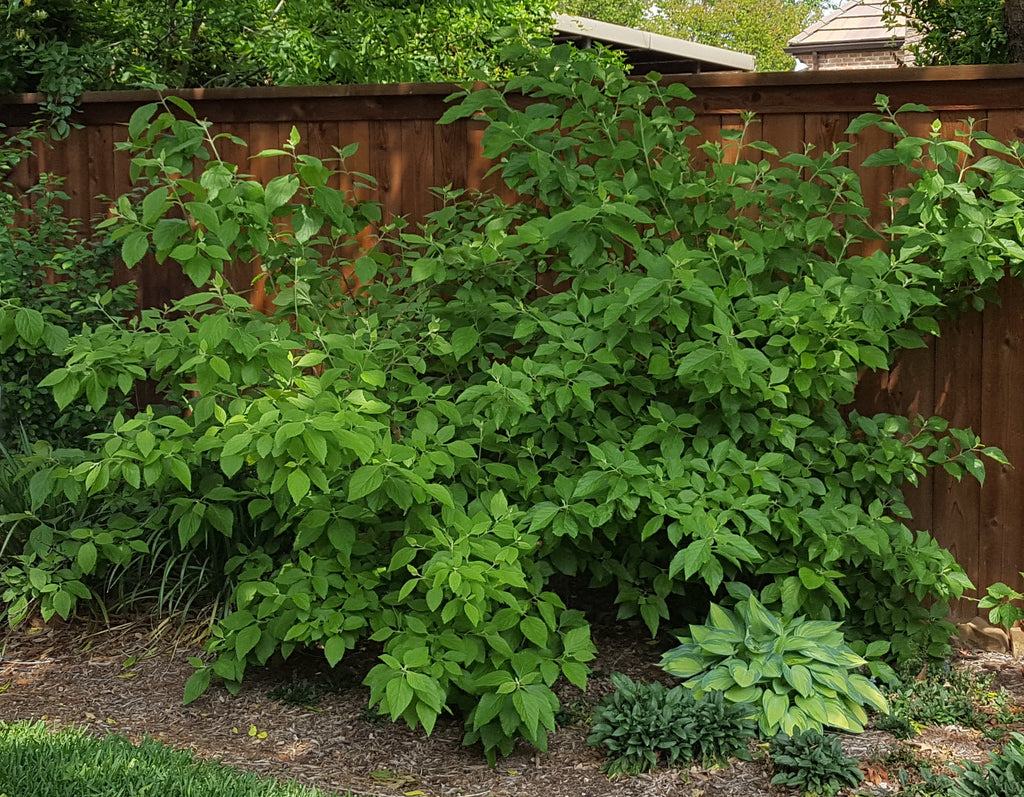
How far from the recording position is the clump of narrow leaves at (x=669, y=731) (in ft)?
10.2

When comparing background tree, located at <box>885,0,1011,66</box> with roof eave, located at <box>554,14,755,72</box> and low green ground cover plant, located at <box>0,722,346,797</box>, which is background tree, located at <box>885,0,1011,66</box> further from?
roof eave, located at <box>554,14,755,72</box>

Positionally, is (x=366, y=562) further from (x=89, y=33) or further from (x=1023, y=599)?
(x=89, y=33)

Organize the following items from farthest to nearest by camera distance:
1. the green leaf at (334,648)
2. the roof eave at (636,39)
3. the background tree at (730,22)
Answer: the background tree at (730,22) → the roof eave at (636,39) → the green leaf at (334,648)

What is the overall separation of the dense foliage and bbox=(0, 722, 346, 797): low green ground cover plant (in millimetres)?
2628

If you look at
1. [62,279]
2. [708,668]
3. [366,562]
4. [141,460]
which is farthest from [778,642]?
[62,279]

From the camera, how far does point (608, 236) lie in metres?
3.69

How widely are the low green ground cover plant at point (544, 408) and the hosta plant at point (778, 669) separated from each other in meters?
0.04

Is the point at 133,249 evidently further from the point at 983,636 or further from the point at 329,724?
the point at 983,636

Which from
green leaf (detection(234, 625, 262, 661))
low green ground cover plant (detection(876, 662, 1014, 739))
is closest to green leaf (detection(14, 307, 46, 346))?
green leaf (detection(234, 625, 262, 661))

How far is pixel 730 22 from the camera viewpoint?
3366 centimetres

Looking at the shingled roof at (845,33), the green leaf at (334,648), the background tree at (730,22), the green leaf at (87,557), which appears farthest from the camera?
the background tree at (730,22)

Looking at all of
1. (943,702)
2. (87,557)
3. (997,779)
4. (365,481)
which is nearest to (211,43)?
(87,557)

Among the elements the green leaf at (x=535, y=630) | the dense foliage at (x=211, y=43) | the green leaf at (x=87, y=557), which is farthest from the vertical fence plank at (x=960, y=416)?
the green leaf at (x=87, y=557)

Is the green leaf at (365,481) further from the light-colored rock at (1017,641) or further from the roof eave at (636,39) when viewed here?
the roof eave at (636,39)
